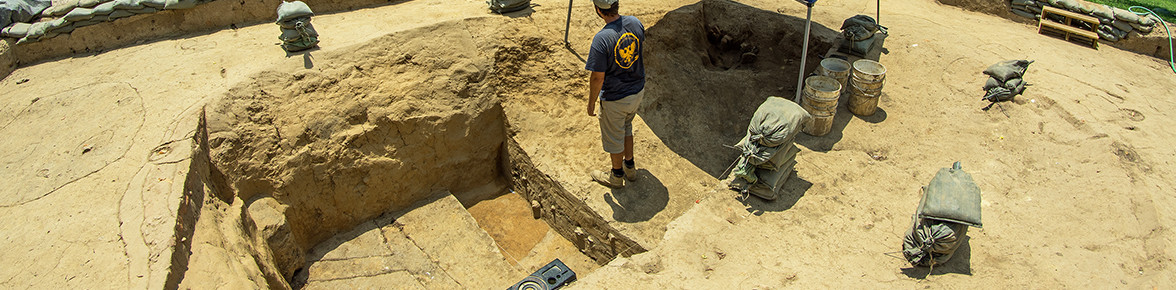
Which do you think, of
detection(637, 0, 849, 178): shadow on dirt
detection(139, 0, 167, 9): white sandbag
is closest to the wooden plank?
detection(637, 0, 849, 178): shadow on dirt

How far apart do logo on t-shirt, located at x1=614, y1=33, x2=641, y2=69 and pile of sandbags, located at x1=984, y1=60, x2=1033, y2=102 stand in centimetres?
432

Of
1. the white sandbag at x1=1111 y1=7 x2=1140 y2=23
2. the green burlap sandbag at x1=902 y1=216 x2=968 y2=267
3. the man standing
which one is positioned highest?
the man standing

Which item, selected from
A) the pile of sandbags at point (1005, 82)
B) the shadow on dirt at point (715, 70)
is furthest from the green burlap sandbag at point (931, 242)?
the pile of sandbags at point (1005, 82)

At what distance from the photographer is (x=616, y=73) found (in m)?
4.95

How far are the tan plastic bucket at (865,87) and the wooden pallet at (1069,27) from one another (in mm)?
3691

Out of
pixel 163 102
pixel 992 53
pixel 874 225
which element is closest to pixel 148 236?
pixel 163 102

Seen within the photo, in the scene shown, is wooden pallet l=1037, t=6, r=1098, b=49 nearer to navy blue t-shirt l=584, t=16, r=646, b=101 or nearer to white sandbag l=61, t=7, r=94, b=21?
navy blue t-shirt l=584, t=16, r=646, b=101

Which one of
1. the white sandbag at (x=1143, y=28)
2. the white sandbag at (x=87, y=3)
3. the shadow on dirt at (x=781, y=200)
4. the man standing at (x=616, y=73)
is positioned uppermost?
the white sandbag at (x=87, y=3)

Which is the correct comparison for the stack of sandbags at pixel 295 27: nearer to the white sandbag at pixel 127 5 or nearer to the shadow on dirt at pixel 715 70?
the white sandbag at pixel 127 5

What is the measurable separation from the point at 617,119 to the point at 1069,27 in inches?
278

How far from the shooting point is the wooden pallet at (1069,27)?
317 inches

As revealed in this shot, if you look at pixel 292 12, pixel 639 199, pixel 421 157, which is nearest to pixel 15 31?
pixel 292 12

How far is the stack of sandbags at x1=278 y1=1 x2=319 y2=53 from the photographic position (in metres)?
5.86

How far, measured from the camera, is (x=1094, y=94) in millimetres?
6781
